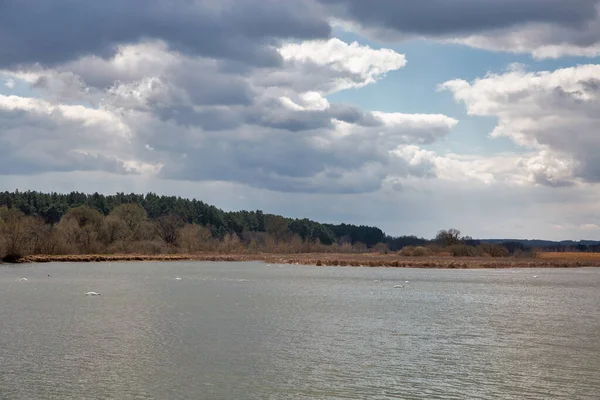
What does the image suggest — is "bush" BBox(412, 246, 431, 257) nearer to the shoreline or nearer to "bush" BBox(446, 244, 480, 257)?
the shoreline

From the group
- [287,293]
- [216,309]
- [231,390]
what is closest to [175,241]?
[287,293]

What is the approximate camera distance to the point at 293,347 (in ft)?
90.5

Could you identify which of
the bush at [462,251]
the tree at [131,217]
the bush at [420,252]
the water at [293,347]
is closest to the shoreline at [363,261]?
the bush at [420,252]

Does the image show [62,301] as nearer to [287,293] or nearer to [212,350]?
[287,293]

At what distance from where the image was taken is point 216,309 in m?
41.2

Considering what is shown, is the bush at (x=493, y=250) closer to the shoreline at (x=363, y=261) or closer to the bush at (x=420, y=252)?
the bush at (x=420, y=252)

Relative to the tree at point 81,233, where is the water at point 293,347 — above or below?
below

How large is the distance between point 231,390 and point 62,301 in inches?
1108

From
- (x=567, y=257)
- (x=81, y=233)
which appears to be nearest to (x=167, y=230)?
(x=81, y=233)

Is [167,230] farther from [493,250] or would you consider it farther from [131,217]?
[493,250]

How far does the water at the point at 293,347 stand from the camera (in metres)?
20.6

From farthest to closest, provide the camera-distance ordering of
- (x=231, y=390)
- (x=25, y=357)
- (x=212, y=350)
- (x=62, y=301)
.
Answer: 1. (x=62, y=301)
2. (x=212, y=350)
3. (x=25, y=357)
4. (x=231, y=390)

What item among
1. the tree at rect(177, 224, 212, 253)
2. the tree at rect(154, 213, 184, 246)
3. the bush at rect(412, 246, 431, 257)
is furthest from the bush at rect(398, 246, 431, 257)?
the tree at rect(154, 213, 184, 246)

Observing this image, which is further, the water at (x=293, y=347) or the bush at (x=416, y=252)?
the bush at (x=416, y=252)
